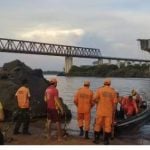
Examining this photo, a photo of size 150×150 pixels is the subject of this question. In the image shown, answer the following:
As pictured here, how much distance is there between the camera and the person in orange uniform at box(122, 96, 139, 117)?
1724 cm

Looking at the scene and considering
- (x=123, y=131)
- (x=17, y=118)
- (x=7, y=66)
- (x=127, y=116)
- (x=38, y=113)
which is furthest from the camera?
(x=7, y=66)

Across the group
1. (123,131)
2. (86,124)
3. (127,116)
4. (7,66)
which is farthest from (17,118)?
(7,66)

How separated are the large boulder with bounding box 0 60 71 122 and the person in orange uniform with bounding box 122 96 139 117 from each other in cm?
445

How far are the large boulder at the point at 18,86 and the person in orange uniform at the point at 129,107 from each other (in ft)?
14.6

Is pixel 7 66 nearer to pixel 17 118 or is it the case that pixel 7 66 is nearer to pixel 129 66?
pixel 17 118

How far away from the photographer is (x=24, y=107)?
44.0 feet

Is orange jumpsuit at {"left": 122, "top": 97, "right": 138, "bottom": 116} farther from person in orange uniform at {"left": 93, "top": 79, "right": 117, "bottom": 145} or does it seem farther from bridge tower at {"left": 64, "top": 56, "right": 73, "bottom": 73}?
bridge tower at {"left": 64, "top": 56, "right": 73, "bottom": 73}

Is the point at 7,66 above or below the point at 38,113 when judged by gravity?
above

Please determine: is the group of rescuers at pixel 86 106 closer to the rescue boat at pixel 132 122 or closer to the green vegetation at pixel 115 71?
the rescue boat at pixel 132 122

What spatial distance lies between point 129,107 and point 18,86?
5.59 meters

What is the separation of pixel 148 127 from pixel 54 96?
7618 millimetres

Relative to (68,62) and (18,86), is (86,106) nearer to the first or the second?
(18,86)

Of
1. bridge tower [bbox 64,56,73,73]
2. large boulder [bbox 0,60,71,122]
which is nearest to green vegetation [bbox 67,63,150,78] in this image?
bridge tower [bbox 64,56,73,73]

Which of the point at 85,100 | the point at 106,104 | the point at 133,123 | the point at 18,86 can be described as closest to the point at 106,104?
the point at 106,104
